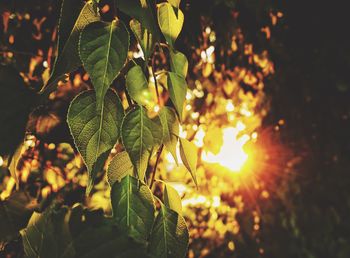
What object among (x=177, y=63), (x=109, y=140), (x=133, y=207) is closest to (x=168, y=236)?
(x=133, y=207)

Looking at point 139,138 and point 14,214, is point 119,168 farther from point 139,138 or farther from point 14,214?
point 14,214

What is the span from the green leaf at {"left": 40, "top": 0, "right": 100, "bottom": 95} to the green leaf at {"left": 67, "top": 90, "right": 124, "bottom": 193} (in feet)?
0.15

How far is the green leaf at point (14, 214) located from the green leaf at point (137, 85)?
1.23 feet

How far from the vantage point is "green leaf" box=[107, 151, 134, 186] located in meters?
0.60

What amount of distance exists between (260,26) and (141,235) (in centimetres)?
187

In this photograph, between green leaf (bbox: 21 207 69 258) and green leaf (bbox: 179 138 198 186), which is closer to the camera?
green leaf (bbox: 21 207 69 258)

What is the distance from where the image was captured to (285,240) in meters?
3.35

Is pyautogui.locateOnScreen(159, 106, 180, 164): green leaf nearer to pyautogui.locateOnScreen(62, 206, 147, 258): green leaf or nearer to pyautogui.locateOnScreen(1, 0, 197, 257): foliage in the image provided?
pyautogui.locateOnScreen(1, 0, 197, 257): foliage

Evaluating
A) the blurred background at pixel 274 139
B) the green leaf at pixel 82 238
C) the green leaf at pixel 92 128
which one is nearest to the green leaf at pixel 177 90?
the green leaf at pixel 92 128

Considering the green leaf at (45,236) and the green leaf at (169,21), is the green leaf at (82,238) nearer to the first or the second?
the green leaf at (45,236)

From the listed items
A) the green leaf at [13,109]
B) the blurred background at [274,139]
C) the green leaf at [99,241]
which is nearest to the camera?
the green leaf at [99,241]

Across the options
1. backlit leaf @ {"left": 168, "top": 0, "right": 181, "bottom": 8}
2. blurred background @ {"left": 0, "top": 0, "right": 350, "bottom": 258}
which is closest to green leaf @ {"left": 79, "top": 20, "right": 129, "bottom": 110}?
backlit leaf @ {"left": 168, "top": 0, "right": 181, "bottom": 8}

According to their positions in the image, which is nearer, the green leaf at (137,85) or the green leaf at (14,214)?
the green leaf at (137,85)

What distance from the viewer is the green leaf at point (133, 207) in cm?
54
